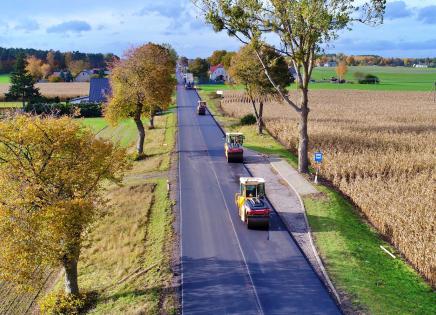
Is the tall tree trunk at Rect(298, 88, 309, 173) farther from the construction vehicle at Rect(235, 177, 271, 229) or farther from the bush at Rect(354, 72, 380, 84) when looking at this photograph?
the bush at Rect(354, 72, 380, 84)

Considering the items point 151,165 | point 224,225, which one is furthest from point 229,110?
point 224,225

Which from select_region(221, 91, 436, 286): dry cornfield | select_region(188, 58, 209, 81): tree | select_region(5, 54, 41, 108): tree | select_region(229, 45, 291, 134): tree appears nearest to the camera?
select_region(221, 91, 436, 286): dry cornfield

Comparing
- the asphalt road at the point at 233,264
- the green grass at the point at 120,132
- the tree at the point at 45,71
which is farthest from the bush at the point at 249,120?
the tree at the point at 45,71

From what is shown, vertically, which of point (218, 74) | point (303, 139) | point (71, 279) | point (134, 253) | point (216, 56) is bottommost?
point (71, 279)

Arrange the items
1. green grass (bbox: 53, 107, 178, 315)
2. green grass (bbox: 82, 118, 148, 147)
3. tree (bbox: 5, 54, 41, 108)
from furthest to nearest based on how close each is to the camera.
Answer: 1. tree (bbox: 5, 54, 41, 108)
2. green grass (bbox: 82, 118, 148, 147)
3. green grass (bbox: 53, 107, 178, 315)

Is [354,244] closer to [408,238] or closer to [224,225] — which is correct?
[408,238]

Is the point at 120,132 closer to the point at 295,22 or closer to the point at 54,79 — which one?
the point at 295,22

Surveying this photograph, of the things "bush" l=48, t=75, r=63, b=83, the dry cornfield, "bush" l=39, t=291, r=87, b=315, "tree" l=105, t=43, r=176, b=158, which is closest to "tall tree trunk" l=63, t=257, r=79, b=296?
"bush" l=39, t=291, r=87, b=315

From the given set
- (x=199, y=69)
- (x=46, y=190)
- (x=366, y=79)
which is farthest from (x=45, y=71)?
(x=46, y=190)
